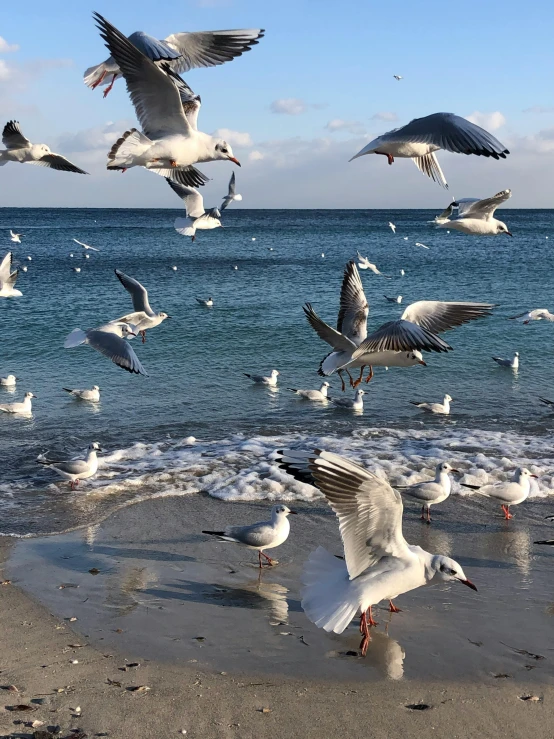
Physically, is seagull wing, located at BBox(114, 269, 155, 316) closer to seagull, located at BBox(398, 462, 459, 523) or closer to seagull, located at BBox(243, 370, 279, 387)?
seagull, located at BBox(398, 462, 459, 523)

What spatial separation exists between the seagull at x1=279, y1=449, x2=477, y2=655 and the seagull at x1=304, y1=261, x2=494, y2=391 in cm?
194

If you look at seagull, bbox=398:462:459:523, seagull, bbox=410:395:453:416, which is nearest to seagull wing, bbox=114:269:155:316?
seagull, bbox=398:462:459:523

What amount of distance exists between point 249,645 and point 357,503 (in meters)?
1.28

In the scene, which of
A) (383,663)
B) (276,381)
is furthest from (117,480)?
(276,381)

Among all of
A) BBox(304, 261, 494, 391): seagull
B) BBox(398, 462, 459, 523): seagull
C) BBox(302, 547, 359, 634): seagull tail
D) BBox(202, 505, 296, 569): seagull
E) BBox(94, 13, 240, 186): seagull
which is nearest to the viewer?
BBox(302, 547, 359, 634): seagull tail

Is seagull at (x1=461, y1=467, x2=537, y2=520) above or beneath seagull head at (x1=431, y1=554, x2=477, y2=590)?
beneath

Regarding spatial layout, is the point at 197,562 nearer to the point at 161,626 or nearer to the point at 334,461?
the point at 161,626

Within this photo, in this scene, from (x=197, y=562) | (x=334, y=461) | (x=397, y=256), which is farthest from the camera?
(x=397, y=256)

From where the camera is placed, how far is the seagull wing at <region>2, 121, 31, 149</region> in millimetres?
7820

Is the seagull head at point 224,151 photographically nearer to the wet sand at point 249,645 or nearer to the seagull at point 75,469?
the wet sand at point 249,645

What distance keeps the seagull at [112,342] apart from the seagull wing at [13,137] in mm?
2315

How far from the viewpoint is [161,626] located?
602cm

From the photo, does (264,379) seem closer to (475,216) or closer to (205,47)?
(475,216)

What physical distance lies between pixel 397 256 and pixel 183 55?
43.9 metres
